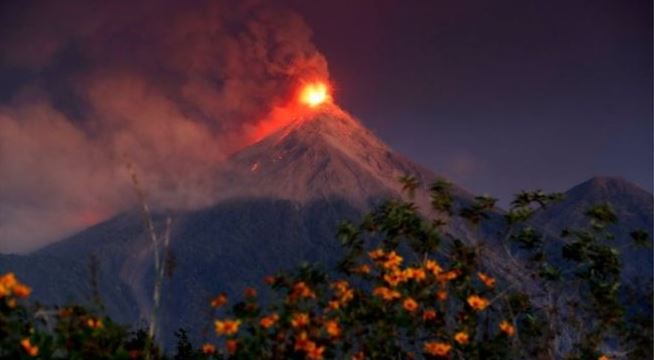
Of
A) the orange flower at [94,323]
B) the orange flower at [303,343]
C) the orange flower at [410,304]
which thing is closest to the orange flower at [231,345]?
the orange flower at [303,343]

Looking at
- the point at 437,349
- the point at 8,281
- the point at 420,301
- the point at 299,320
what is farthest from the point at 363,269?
the point at 8,281

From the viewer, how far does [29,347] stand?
6051mm

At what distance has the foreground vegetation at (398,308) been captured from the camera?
21.7 ft

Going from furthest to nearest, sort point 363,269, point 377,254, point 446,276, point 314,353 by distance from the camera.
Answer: point 363,269 → point 377,254 → point 446,276 → point 314,353

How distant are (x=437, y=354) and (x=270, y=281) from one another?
70.3 inches

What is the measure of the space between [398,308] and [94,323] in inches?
117

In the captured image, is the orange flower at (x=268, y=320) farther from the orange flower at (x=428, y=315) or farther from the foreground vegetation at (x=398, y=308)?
the orange flower at (x=428, y=315)

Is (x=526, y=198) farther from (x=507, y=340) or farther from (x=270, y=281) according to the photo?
(x=270, y=281)

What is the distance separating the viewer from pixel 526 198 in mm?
9945

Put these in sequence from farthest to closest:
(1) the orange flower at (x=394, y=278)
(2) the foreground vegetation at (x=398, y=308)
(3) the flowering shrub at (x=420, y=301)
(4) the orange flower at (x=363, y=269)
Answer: (4) the orange flower at (x=363, y=269), (1) the orange flower at (x=394, y=278), (3) the flowering shrub at (x=420, y=301), (2) the foreground vegetation at (x=398, y=308)

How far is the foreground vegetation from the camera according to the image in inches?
261

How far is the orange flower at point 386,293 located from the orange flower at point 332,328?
705mm

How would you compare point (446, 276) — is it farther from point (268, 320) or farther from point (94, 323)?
point (94, 323)

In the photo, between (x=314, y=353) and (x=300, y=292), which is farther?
(x=300, y=292)
